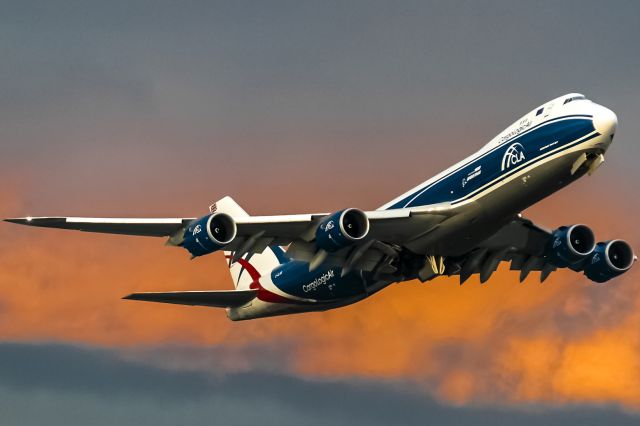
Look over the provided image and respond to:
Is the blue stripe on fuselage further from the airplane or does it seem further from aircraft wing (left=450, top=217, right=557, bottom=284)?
aircraft wing (left=450, top=217, right=557, bottom=284)

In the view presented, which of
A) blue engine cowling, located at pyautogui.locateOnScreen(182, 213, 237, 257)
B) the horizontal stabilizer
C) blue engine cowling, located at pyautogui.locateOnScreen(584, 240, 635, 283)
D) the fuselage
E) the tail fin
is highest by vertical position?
the tail fin

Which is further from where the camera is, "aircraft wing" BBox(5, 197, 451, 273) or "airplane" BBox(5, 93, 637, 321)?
"aircraft wing" BBox(5, 197, 451, 273)

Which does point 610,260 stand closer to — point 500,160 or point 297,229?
point 500,160

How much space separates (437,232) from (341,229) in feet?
15.5

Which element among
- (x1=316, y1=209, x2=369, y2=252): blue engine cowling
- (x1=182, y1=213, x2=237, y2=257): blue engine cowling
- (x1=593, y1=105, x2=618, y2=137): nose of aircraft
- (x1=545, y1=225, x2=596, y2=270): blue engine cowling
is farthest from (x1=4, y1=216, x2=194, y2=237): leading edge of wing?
(x1=545, y1=225, x2=596, y2=270): blue engine cowling

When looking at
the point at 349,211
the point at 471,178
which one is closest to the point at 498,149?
the point at 471,178

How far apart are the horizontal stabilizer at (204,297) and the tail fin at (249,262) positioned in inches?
66.9

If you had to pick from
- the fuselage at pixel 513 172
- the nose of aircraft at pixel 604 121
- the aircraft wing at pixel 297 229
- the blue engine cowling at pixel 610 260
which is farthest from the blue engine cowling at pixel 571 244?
the nose of aircraft at pixel 604 121

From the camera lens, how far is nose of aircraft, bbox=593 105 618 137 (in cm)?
5566

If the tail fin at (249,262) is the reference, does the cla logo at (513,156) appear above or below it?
below

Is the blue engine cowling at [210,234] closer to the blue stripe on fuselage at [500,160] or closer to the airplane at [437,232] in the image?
the airplane at [437,232]

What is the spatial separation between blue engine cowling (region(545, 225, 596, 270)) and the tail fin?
13.8 m

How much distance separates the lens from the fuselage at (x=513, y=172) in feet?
184

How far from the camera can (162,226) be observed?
5888 centimetres
